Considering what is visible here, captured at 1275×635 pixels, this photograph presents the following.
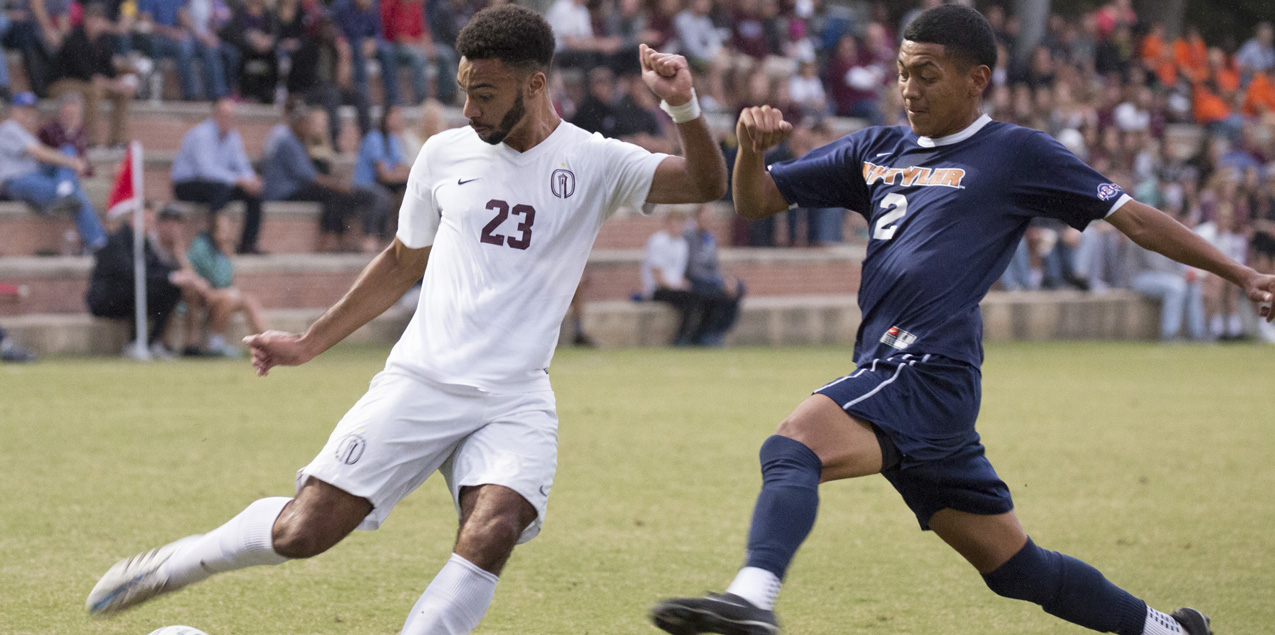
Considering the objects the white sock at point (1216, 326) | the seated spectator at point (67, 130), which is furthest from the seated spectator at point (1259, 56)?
the seated spectator at point (67, 130)

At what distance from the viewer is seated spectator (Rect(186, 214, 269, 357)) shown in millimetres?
14680

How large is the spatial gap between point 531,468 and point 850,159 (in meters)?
1.57

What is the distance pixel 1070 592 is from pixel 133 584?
3.03m

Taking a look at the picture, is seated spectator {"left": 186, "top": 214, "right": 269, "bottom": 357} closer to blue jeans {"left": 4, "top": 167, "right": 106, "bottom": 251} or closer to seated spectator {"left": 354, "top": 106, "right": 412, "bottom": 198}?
blue jeans {"left": 4, "top": 167, "right": 106, "bottom": 251}

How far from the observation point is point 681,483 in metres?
8.38

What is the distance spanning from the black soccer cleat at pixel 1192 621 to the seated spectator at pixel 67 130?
46.5ft

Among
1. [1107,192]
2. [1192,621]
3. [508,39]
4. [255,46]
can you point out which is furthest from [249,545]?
[255,46]

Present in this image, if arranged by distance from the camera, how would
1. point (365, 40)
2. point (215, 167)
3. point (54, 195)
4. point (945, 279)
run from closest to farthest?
1. point (945, 279)
2. point (54, 195)
3. point (215, 167)
4. point (365, 40)

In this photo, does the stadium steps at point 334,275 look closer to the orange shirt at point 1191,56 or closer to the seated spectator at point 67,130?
the seated spectator at point 67,130

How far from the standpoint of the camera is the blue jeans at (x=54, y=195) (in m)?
15.3

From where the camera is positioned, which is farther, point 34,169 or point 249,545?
point 34,169

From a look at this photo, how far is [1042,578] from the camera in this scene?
447 cm

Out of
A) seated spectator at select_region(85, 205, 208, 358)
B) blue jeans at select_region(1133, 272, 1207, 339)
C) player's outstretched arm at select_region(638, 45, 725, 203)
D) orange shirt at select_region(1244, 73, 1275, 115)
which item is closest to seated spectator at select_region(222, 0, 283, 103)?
seated spectator at select_region(85, 205, 208, 358)

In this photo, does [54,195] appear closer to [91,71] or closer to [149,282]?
[91,71]
